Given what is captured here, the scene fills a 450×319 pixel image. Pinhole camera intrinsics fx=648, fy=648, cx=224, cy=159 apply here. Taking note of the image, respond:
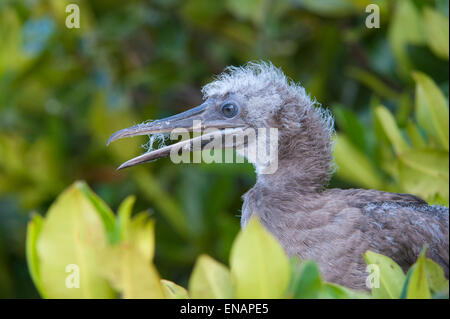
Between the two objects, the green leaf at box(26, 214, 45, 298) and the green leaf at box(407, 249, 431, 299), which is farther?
the green leaf at box(26, 214, 45, 298)

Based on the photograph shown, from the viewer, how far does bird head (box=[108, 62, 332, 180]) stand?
7.89 ft

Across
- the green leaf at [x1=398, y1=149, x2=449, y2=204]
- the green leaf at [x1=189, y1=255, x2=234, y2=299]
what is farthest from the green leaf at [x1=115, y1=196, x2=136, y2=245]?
the green leaf at [x1=398, y1=149, x2=449, y2=204]

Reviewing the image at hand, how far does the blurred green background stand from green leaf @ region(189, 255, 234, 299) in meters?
2.15

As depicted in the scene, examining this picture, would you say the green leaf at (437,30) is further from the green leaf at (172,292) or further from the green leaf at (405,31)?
the green leaf at (172,292)

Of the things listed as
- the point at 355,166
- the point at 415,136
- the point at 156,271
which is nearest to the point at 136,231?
the point at 156,271

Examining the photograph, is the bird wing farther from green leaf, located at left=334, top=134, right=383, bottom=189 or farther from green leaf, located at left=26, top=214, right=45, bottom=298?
green leaf, located at left=26, top=214, right=45, bottom=298

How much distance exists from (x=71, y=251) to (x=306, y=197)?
1.05 metres

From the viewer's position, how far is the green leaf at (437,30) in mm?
2736

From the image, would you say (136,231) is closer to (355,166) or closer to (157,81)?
(355,166)

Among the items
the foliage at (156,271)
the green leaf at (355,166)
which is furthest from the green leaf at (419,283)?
the green leaf at (355,166)

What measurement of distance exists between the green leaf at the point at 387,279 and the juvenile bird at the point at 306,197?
0.50m

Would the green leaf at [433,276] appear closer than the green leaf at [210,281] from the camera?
No

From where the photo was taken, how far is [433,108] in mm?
2492
